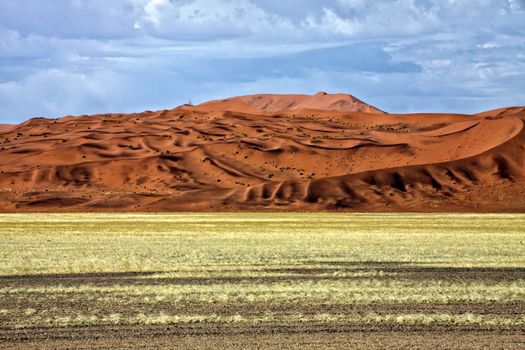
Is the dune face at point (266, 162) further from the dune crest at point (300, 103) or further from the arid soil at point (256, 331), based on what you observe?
the arid soil at point (256, 331)

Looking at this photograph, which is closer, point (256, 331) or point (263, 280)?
point (256, 331)

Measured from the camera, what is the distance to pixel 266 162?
10281cm

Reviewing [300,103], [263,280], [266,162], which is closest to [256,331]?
[263,280]

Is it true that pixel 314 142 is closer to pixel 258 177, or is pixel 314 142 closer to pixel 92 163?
pixel 258 177

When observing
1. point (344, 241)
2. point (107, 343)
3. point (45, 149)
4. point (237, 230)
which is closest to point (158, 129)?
point (45, 149)

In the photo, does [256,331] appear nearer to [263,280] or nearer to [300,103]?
[263,280]

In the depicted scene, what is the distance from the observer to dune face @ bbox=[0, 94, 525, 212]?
80.6 m

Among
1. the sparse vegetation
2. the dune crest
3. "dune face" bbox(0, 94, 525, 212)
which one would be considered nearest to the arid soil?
the sparse vegetation

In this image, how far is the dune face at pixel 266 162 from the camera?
3172 inches

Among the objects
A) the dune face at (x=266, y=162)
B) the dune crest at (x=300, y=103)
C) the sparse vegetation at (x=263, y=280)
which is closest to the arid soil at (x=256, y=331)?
the sparse vegetation at (x=263, y=280)

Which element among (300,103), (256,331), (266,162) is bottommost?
(256,331)

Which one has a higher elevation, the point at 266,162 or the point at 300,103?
the point at 300,103

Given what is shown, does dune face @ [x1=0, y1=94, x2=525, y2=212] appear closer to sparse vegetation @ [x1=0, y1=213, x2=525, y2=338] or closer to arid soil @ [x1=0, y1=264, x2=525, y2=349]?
sparse vegetation @ [x1=0, y1=213, x2=525, y2=338]

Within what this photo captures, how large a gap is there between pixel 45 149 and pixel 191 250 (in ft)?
285
